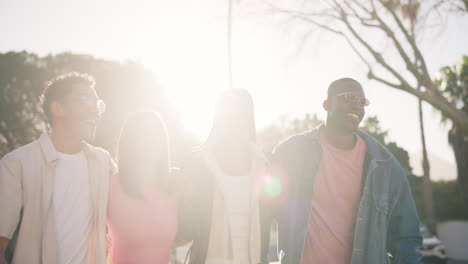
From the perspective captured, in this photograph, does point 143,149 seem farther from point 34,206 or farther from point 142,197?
point 34,206

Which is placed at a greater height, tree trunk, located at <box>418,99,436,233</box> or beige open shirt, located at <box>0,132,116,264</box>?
beige open shirt, located at <box>0,132,116,264</box>

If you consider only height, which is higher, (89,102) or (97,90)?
(97,90)

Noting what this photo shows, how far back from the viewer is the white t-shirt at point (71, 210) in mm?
3197

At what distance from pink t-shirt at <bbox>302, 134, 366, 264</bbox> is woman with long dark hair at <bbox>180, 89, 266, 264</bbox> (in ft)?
1.53

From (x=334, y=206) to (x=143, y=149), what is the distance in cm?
163

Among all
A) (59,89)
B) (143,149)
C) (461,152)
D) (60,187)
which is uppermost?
(59,89)

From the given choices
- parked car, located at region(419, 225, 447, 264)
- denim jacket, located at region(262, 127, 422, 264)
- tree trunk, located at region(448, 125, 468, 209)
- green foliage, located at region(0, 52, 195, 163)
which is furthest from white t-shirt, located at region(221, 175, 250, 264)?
green foliage, located at region(0, 52, 195, 163)

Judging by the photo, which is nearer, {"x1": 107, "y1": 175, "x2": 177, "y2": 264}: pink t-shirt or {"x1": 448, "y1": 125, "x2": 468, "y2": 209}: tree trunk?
{"x1": 107, "y1": 175, "x2": 177, "y2": 264}: pink t-shirt

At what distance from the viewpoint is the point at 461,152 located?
19688mm

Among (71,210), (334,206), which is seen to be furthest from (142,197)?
(334,206)

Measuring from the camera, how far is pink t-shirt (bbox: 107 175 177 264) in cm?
331

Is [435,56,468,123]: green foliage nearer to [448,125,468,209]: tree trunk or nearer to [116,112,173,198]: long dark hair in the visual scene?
[448,125,468,209]: tree trunk

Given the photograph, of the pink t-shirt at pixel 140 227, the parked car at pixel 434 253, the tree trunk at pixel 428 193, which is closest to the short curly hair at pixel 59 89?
the pink t-shirt at pixel 140 227

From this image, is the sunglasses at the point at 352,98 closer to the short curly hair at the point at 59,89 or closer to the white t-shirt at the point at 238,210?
the white t-shirt at the point at 238,210
